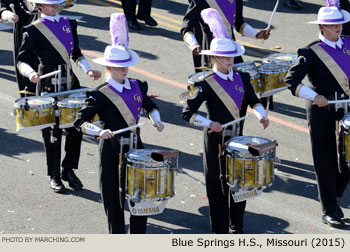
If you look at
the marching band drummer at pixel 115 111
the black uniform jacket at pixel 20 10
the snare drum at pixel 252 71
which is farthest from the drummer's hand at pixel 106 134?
the black uniform jacket at pixel 20 10

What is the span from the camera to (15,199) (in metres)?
11.0

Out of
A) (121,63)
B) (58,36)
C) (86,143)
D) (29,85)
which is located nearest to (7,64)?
(29,85)

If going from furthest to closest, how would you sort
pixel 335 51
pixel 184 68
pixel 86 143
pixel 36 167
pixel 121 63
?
1. pixel 184 68
2. pixel 86 143
3. pixel 36 167
4. pixel 335 51
5. pixel 121 63

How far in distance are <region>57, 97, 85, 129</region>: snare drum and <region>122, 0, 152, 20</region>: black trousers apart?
246 inches

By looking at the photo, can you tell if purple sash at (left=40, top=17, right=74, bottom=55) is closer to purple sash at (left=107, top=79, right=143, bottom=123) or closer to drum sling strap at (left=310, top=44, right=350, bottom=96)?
purple sash at (left=107, top=79, right=143, bottom=123)

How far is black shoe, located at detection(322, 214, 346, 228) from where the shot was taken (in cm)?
1041

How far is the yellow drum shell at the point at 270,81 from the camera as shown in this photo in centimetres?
1184

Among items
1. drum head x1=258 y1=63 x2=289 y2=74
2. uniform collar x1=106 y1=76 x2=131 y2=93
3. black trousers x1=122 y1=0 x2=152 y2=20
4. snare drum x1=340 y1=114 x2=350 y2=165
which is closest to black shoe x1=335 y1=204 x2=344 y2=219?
snare drum x1=340 y1=114 x2=350 y2=165

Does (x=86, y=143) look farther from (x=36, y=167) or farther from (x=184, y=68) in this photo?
(x=184, y=68)

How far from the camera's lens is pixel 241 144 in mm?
9617

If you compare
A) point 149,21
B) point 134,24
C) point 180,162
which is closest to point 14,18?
point 180,162

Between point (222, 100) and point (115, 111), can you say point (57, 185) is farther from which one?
point (222, 100)

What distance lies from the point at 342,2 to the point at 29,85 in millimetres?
4402

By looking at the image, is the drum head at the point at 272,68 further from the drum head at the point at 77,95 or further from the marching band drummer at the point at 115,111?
the marching band drummer at the point at 115,111
